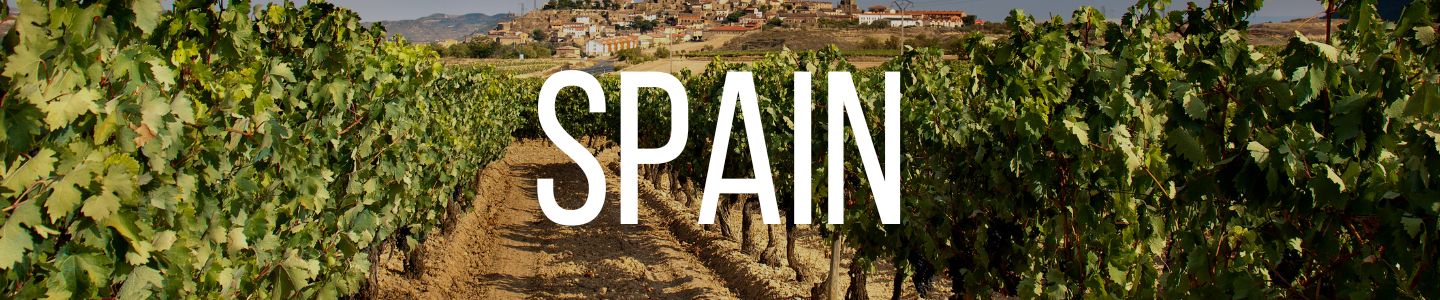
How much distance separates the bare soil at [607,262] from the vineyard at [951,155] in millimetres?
1762

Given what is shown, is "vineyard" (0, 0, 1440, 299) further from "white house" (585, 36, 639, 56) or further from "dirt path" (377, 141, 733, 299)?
"white house" (585, 36, 639, 56)

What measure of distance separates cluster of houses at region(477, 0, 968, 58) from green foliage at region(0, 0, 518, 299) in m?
89.8

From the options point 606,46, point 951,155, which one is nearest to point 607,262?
point 951,155

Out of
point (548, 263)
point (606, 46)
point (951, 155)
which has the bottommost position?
point (606, 46)

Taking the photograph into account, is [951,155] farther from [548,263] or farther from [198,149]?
[548,263]

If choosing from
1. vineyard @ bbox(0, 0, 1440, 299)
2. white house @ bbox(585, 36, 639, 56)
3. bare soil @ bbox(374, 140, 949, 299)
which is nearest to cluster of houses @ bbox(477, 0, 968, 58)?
white house @ bbox(585, 36, 639, 56)

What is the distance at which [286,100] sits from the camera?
499 centimetres

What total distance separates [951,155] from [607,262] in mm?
6175

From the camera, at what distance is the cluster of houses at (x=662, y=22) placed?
11406 centimetres

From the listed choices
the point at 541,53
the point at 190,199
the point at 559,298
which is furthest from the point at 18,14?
the point at 541,53

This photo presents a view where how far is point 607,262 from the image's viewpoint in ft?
36.7

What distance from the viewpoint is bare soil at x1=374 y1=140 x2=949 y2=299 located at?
32.4ft

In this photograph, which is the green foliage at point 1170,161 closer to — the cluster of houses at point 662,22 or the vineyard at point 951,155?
the vineyard at point 951,155

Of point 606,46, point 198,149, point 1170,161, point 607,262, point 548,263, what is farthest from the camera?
point 606,46
